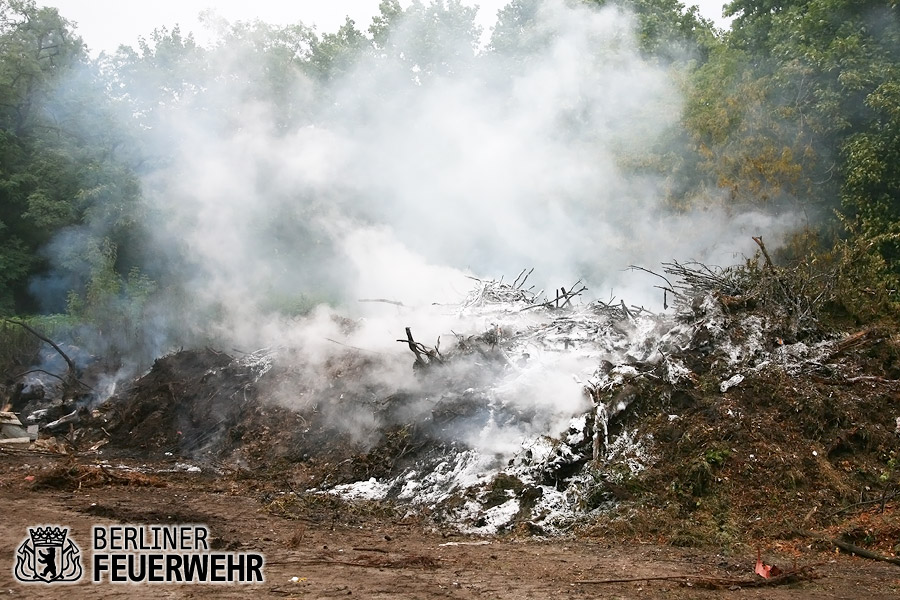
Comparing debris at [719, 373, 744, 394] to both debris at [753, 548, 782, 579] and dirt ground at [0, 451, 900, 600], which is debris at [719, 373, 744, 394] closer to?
dirt ground at [0, 451, 900, 600]

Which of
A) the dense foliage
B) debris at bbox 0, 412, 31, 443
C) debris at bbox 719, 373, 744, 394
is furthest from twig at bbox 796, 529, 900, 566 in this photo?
debris at bbox 0, 412, 31, 443

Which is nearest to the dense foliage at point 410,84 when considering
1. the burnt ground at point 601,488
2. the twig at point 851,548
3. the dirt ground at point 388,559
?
the burnt ground at point 601,488

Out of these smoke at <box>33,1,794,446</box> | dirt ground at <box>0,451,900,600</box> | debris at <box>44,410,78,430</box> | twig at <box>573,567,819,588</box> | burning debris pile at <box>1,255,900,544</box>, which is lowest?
twig at <box>573,567,819,588</box>

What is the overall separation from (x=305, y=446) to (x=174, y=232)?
11253mm

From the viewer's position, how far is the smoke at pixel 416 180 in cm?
1516

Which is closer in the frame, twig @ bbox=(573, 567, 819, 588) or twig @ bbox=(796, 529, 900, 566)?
twig @ bbox=(573, 567, 819, 588)

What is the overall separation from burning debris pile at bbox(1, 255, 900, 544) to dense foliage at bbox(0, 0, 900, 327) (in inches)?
183

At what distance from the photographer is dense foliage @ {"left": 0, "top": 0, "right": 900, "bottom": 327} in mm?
13508

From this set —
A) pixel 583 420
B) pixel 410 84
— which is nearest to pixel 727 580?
pixel 583 420

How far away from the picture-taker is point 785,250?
13648 mm

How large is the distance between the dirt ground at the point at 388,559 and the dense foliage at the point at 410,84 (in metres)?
8.12

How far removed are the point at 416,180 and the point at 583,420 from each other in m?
12.7

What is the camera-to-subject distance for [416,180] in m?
18.9

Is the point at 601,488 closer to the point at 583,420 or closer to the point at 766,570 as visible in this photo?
the point at 583,420
